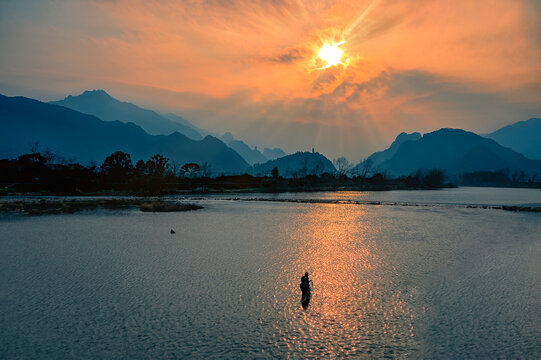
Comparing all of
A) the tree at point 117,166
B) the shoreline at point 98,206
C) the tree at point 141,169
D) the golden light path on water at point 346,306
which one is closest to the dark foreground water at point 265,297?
the golden light path on water at point 346,306

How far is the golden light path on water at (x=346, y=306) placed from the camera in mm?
15008

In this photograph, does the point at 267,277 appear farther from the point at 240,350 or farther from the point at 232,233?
the point at 232,233

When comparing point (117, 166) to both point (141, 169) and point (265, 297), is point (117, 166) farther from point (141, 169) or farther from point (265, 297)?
point (265, 297)

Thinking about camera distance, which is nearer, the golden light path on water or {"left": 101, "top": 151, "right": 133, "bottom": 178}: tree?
the golden light path on water

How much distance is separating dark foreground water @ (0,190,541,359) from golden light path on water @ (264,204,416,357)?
0.30ft

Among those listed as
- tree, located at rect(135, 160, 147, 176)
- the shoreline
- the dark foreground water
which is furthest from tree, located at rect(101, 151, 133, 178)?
the dark foreground water

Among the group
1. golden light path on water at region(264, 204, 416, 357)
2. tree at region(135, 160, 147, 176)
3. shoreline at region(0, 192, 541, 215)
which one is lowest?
golden light path on water at region(264, 204, 416, 357)

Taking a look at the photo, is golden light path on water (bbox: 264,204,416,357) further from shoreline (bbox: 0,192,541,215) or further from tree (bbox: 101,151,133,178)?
tree (bbox: 101,151,133,178)

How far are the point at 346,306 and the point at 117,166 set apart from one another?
167 meters

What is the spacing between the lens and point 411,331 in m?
16.2

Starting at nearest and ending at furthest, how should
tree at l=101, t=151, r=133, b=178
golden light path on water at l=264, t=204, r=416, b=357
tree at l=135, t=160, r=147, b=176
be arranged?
golden light path on water at l=264, t=204, r=416, b=357
tree at l=101, t=151, r=133, b=178
tree at l=135, t=160, r=147, b=176

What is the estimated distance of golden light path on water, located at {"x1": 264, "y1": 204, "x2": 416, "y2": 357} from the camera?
15.0 meters

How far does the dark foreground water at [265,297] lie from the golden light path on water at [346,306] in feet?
0.30

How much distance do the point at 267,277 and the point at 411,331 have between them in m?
11.3
